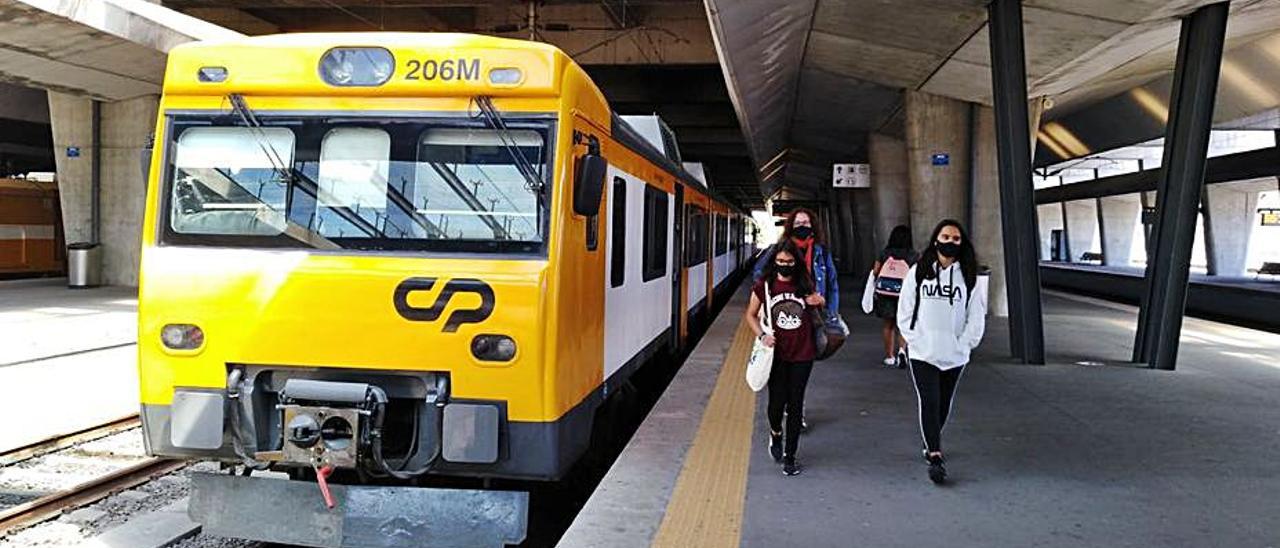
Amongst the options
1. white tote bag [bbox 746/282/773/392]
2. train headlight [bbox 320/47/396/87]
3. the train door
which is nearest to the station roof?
the train door

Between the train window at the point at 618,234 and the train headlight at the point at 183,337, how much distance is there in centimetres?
237

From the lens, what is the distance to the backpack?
10312 millimetres

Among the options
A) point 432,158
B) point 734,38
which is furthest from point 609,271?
point 734,38

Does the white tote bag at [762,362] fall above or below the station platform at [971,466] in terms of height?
above

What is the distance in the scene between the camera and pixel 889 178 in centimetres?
2733

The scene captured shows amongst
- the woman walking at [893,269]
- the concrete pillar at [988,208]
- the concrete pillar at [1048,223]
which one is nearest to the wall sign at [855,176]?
the concrete pillar at [988,208]

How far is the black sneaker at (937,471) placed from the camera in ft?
19.3

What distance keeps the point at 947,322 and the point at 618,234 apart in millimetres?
2109

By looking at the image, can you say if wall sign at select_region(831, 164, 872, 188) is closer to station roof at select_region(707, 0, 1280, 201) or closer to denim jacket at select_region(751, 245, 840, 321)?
station roof at select_region(707, 0, 1280, 201)

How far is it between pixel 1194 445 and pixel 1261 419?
1.53m

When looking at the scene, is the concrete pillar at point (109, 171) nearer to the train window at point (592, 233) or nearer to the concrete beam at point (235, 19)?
the concrete beam at point (235, 19)

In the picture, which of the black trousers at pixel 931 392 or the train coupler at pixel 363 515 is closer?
the train coupler at pixel 363 515

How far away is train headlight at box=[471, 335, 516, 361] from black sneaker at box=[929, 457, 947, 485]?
2767 millimetres

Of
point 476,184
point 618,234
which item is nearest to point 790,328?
point 618,234
